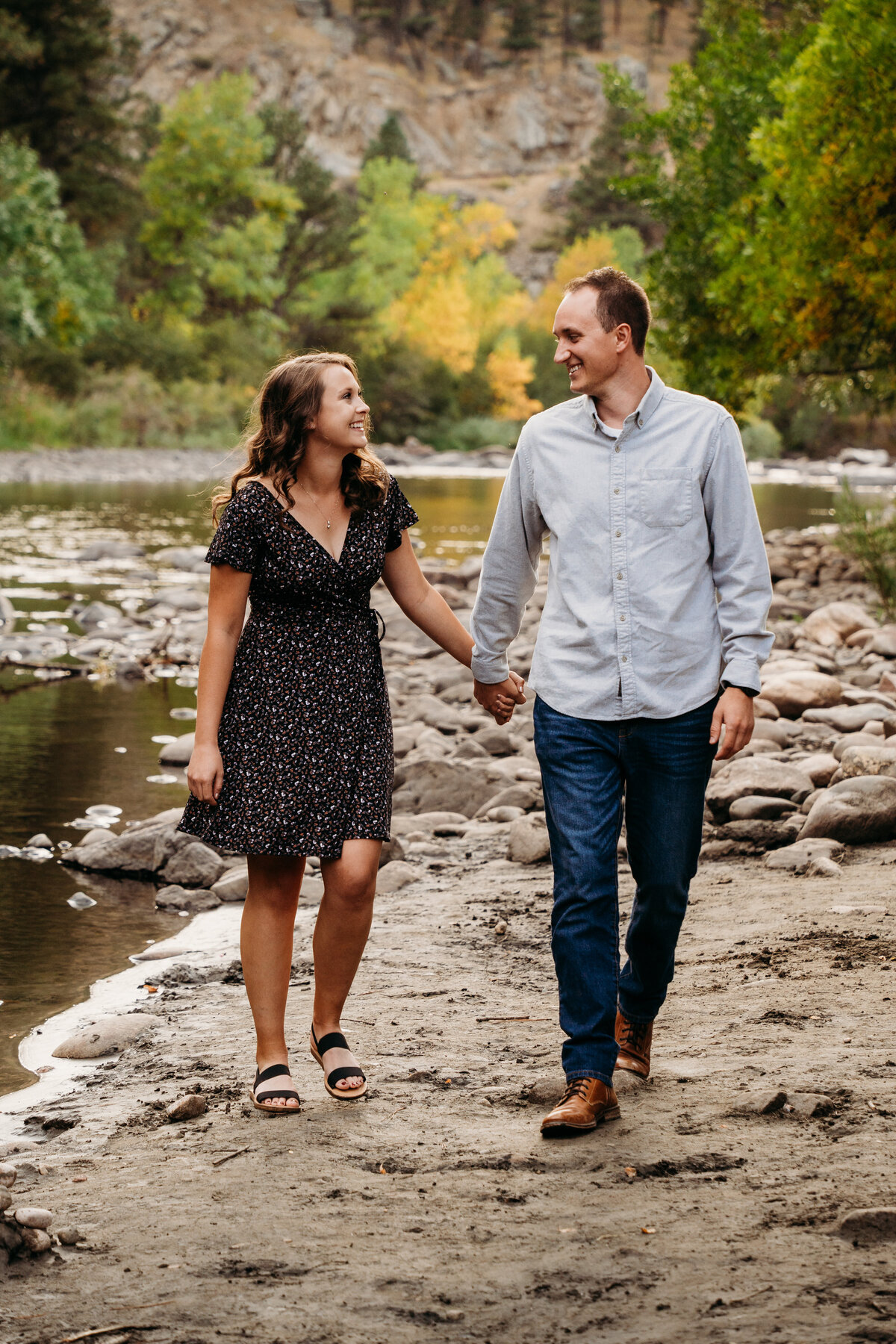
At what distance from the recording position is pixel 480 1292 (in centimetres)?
262

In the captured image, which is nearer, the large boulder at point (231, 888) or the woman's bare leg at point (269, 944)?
the woman's bare leg at point (269, 944)

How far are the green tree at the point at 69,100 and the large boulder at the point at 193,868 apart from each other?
37.8 m

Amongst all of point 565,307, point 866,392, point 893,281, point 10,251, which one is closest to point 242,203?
point 10,251

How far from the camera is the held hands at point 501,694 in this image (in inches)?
159

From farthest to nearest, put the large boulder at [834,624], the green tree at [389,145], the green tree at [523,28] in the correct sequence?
the green tree at [523,28]
the green tree at [389,145]
the large boulder at [834,624]

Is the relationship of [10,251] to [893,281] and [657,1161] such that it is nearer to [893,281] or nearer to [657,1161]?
[893,281]

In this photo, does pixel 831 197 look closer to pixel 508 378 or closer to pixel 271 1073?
pixel 271 1073

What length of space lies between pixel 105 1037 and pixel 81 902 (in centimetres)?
181

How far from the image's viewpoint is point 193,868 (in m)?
6.67

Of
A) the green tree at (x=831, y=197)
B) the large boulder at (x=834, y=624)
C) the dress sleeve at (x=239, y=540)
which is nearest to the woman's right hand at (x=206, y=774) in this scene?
the dress sleeve at (x=239, y=540)

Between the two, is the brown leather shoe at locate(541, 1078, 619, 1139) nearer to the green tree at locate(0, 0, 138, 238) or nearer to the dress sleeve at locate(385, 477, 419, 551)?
the dress sleeve at locate(385, 477, 419, 551)

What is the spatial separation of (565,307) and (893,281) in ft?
33.6

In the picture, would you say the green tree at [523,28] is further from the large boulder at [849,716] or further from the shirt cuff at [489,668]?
the shirt cuff at [489,668]

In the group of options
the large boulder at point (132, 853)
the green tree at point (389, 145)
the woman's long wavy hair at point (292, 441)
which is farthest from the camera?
the green tree at point (389, 145)
